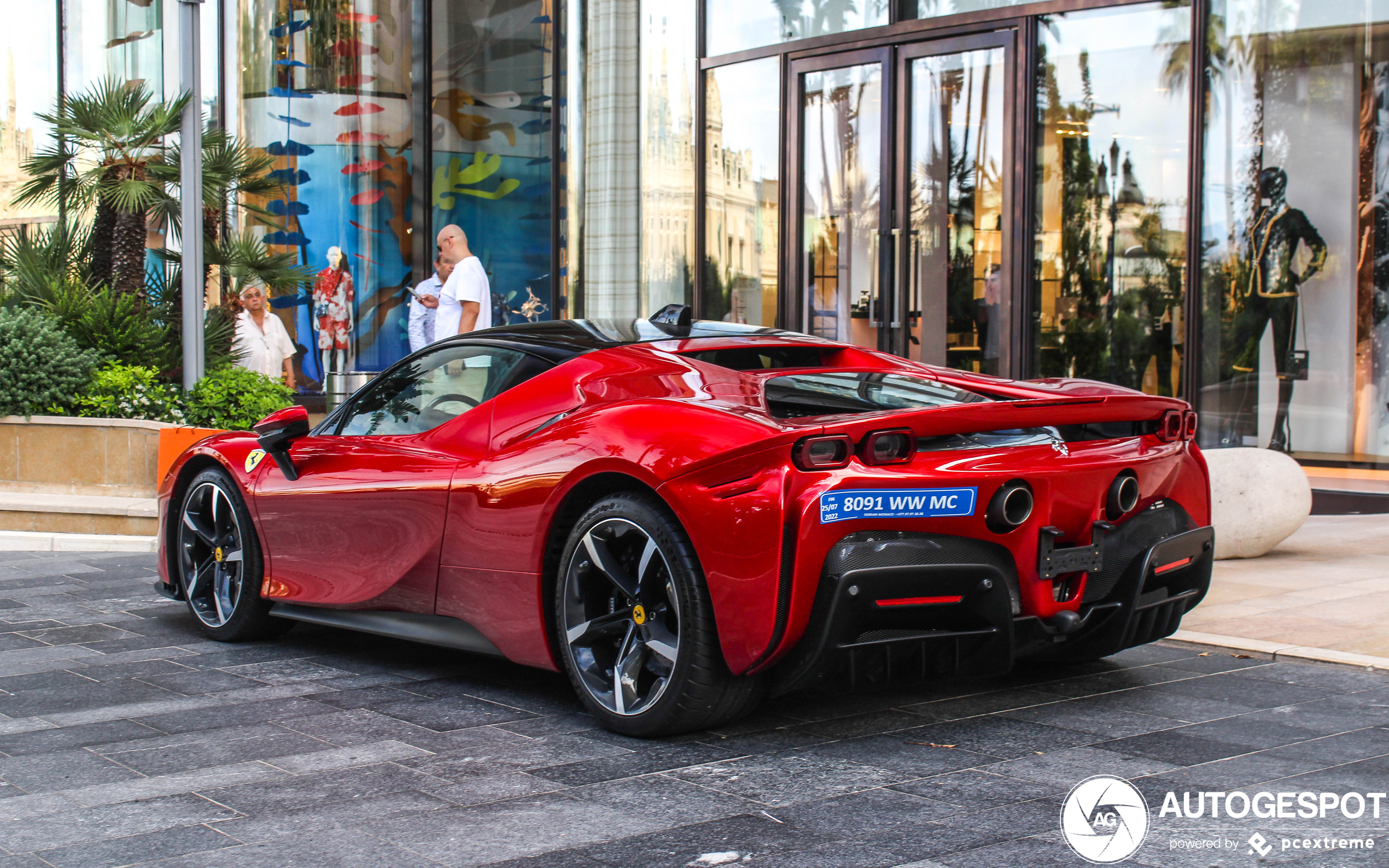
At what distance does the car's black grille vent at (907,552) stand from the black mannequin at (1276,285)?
26.1 ft

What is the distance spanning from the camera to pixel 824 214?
1295 cm

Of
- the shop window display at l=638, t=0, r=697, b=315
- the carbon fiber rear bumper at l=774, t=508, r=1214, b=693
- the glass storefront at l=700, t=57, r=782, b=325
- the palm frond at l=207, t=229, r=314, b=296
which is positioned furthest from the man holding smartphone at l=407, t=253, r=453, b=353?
the carbon fiber rear bumper at l=774, t=508, r=1214, b=693

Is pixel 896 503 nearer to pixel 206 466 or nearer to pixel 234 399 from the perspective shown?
pixel 206 466

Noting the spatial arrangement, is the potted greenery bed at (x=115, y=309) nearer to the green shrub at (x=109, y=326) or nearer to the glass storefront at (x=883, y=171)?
the green shrub at (x=109, y=326)

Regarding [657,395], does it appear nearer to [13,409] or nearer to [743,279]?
[13,409]

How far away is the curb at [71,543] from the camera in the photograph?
28.5 feet

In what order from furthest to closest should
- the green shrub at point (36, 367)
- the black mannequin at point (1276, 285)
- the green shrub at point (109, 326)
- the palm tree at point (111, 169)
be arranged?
1. the black mannequin at point (1276, 285)
2. the palm tree at point (111, 169)
3. the green shrub at point (109, 326)
4. the green shrub at point (36, 367)

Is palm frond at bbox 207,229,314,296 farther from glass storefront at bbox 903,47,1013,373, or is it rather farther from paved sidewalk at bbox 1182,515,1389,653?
paved sidewalk at bbox 1182,515,1389,653

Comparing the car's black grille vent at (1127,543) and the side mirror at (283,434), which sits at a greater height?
the side mirror at (283,434)

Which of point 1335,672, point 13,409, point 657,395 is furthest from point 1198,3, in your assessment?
point 13,409

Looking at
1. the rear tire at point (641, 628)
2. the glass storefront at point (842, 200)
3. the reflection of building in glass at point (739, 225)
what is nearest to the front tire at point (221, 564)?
the rear tire at point (641, 628)

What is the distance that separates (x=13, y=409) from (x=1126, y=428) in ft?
25.3

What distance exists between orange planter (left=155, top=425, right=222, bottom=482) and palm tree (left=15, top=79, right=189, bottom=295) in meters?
2.02

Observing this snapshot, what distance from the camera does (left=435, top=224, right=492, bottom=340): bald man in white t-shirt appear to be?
12.1m
